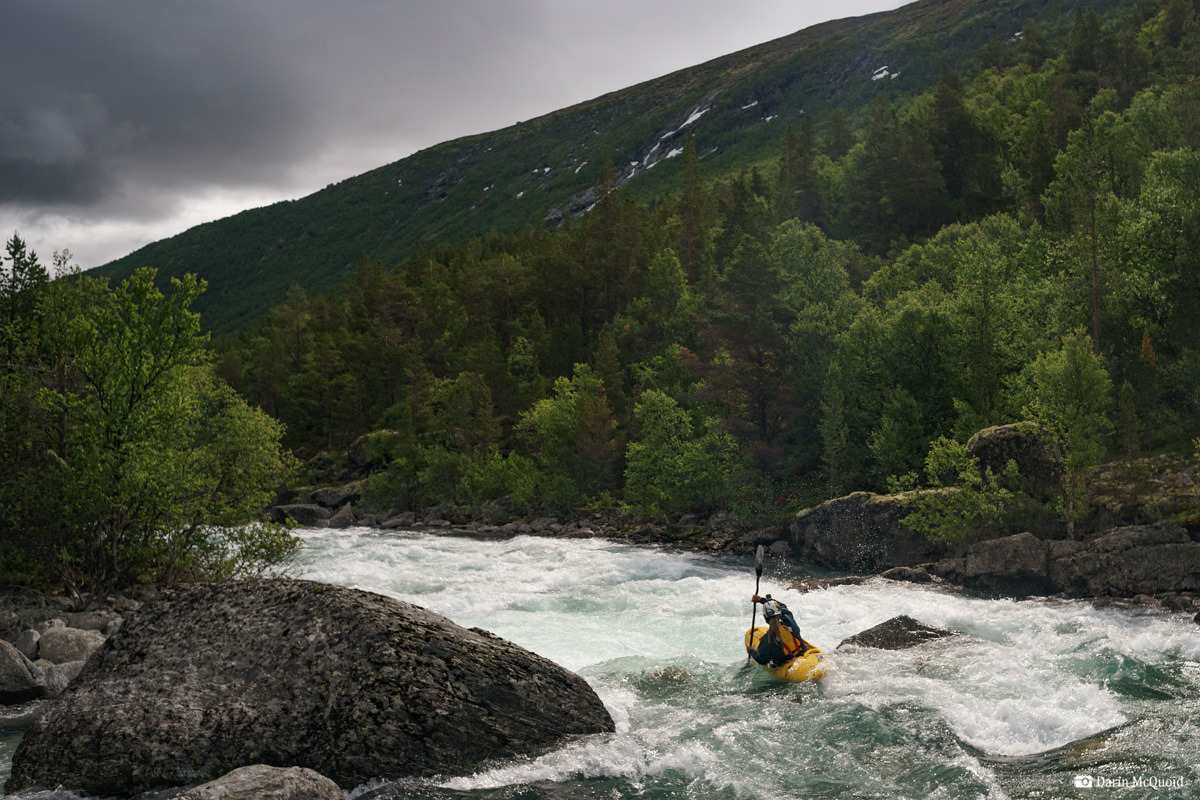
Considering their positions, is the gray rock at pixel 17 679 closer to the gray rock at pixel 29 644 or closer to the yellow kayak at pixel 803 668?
the gray rock at pixel 29 644

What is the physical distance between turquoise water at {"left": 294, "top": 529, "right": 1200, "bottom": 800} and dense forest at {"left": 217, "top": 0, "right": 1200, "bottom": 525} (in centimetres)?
1073

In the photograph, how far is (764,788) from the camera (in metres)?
12.9

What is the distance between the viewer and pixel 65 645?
19031 millimetres

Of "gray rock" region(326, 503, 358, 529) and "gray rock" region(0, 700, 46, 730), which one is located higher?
"gray rock" region(0, 700, 46, 730)

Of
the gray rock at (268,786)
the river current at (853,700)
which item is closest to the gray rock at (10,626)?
the river current at (853,700)

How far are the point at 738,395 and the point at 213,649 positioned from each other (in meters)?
37.8

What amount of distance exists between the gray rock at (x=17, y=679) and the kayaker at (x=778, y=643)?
15.7 meters

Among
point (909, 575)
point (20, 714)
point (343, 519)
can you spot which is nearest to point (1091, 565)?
point (909, 575)

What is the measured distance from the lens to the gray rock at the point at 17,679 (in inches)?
658

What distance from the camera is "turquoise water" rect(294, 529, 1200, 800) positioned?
12820mm

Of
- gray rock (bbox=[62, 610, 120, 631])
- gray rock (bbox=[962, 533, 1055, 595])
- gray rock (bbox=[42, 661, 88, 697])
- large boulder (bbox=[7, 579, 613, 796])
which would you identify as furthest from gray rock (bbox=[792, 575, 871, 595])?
gray rock (bbox=[42, 661, 88, 697])

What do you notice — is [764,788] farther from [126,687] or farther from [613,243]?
[613,243]

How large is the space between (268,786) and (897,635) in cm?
1611

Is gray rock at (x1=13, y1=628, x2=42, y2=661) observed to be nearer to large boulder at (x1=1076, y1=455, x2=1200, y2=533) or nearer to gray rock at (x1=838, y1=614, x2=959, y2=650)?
gray rock at (x1=838, y1=614, x2=959, y2=650)
